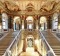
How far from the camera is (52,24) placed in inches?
1092

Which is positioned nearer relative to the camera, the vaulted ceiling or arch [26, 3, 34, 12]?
the vaulted ceiling

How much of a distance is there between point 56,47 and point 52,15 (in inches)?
505

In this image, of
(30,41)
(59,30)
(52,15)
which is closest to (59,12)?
(59,30)

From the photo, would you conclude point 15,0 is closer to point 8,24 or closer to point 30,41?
point 8,24

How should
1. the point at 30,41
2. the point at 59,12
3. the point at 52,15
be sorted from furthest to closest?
1. the point at 30,41
2. the point at 52,15
3. the point at 59,12

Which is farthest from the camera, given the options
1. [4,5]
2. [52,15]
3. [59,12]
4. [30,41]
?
[30,41]

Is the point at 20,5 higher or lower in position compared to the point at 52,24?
higher

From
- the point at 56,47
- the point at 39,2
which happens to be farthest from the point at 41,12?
the point at 56,47

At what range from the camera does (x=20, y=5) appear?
92.2ft

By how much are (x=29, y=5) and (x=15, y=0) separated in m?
2.46

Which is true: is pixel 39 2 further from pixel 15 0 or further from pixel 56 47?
pixel 56 47

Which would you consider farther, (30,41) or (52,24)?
(30,41)

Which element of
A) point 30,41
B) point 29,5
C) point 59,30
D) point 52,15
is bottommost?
point 30,41

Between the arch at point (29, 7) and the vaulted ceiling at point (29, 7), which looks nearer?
the vaulted ceiling at point (29, 7)
